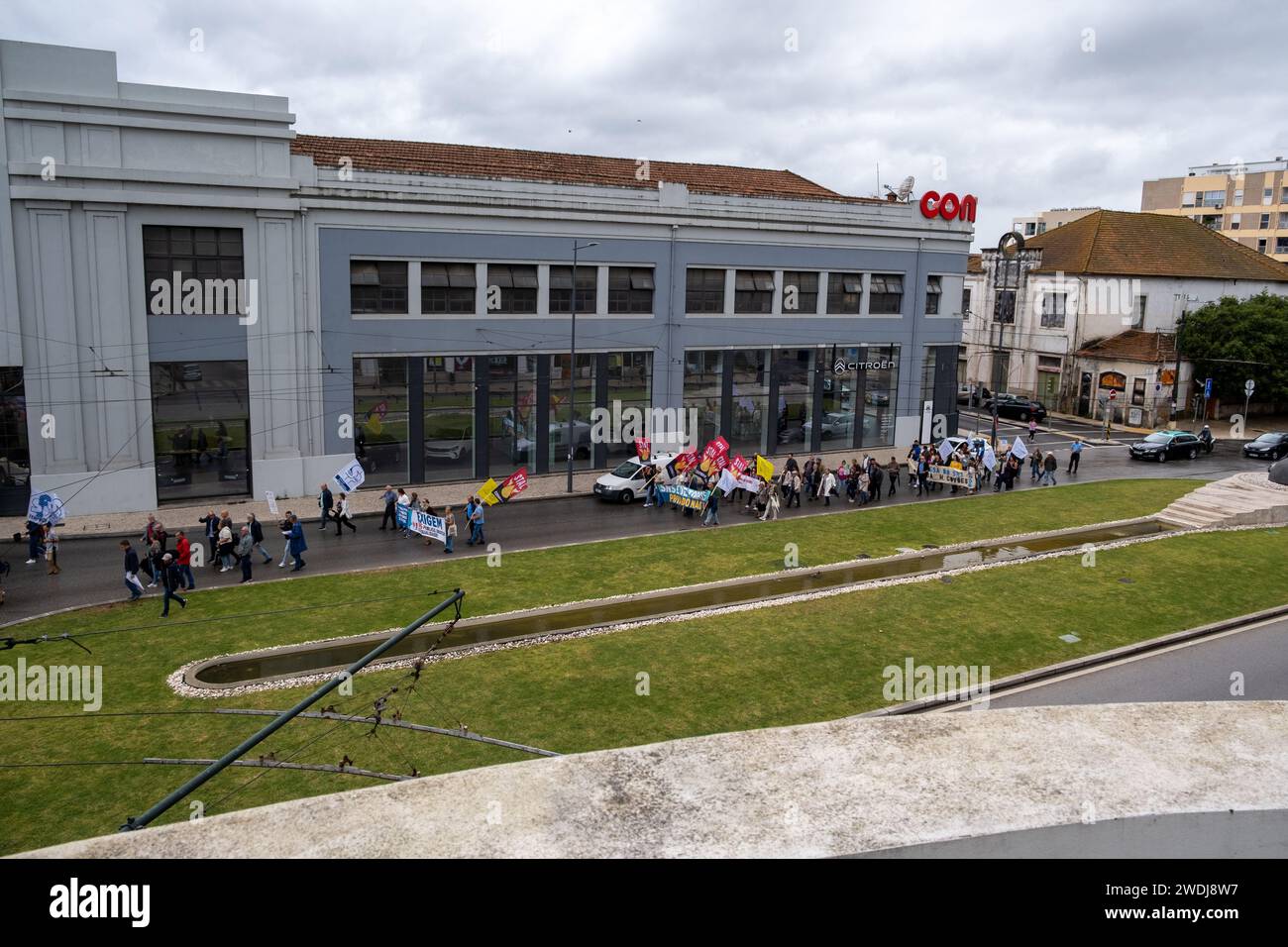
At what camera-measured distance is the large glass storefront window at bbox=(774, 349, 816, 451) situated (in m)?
46.2

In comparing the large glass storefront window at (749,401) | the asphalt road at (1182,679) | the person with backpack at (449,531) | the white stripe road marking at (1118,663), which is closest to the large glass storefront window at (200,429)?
the person with backpack at (449,531)

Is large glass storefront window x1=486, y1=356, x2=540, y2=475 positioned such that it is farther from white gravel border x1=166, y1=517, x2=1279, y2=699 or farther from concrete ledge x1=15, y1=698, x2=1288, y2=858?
concrete ledge x1=15, y1=698, x2=1288, y2=858

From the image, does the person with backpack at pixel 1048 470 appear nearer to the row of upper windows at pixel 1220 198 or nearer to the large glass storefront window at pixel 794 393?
the large glass storefront window at pixel 794 393

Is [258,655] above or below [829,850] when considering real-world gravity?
below

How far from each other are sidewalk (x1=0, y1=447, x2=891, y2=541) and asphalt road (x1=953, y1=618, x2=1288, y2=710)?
20811 mm

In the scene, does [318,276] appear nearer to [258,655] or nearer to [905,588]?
[258,655]

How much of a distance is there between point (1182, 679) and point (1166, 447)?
31540 millimetres

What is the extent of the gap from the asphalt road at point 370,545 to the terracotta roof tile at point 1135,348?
23.2m

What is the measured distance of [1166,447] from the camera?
4866cm

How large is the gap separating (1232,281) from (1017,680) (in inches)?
2264

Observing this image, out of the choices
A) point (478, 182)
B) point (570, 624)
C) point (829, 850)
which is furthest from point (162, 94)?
point (829, 850)

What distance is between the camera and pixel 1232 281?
6606 cm

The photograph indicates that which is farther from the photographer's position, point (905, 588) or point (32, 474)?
point (32, 474)
